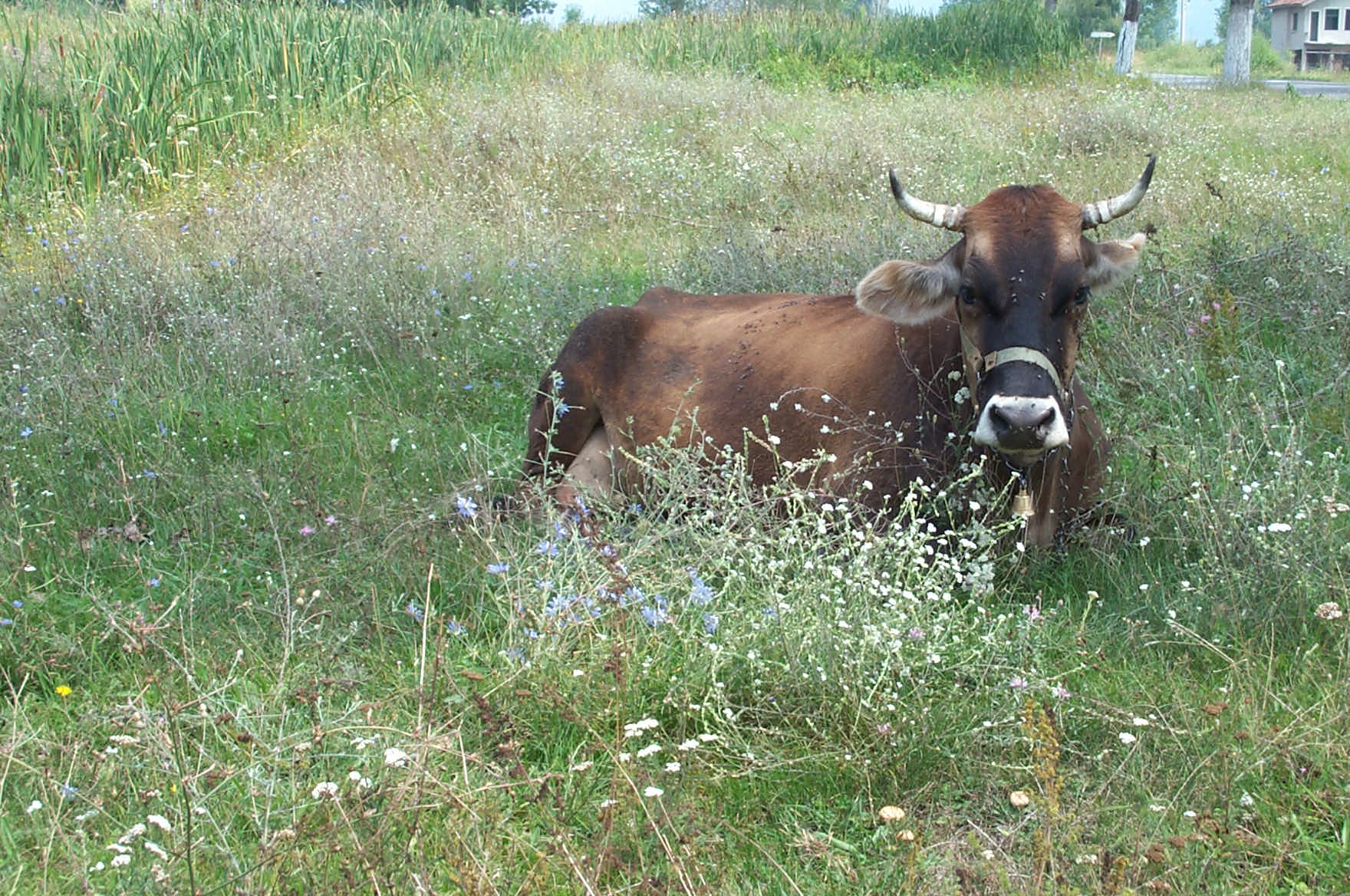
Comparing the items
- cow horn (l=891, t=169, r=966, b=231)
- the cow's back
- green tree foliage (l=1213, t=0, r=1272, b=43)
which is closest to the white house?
green tree foliage (l=1213, t=0, r=1272, b=43)

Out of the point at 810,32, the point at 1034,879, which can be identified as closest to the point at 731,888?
the point at 1034,879

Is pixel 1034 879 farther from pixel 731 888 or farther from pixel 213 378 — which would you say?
pixel 213 378

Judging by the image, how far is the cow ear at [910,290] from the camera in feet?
15.2

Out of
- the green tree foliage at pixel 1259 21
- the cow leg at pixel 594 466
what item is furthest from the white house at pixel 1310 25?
the cow leg at pixel 594 466

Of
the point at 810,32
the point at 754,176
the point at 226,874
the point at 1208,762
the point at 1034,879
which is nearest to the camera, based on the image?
the point at 1034,879

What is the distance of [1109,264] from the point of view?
15.5ft

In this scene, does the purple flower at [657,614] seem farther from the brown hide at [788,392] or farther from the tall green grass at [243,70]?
the tall green grass at [243,70]

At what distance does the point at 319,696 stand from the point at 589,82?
41.5 ft

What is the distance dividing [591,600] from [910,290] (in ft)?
6.49

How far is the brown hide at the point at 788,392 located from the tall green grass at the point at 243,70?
5218 millimetres

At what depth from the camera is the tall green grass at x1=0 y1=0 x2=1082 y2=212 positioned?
9.77 metres

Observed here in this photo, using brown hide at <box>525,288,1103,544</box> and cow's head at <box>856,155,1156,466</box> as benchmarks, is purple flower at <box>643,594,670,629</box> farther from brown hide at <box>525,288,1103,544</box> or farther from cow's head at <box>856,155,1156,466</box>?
cow's head at <box>856,155,1156,466</box>

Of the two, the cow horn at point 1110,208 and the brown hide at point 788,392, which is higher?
the cow horn at point 1110,208

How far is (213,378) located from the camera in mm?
6465
